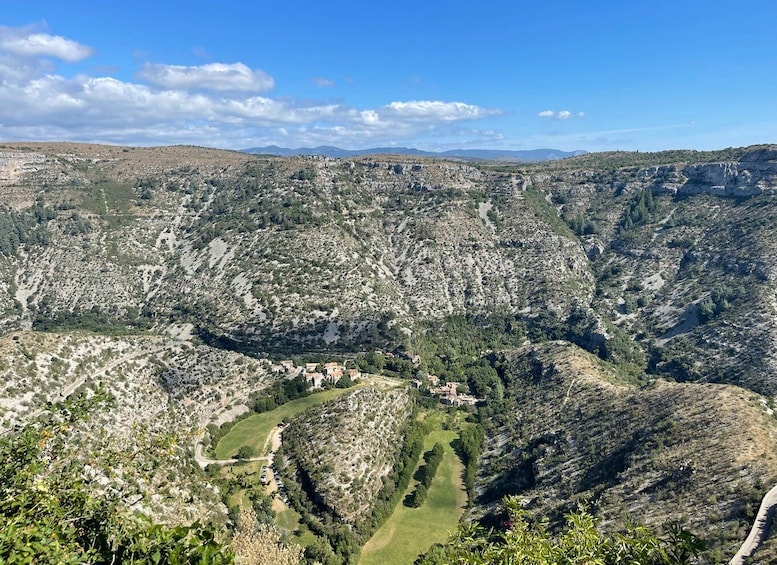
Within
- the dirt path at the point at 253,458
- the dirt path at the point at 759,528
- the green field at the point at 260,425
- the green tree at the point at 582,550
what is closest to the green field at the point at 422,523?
the dirt path at the point at 253,458

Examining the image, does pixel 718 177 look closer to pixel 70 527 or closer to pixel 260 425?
pixel 260 425

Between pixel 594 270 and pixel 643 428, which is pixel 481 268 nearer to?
pixel 594 270

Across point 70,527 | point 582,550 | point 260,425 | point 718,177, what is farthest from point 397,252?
point 582,550

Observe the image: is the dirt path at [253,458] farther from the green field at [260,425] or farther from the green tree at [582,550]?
the green tree at [582,550]

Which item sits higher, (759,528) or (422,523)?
(759,528)

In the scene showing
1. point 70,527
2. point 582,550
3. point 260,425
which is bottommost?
point 260,425

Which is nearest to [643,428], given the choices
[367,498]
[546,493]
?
[546,493]

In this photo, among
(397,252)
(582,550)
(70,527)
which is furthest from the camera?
(397,252)

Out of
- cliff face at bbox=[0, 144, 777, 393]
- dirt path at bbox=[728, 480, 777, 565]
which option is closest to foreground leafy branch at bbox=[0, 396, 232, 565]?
dirt path at bbox=[728, 480, 777, 565]
